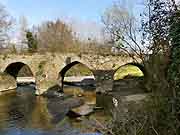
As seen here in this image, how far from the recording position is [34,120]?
15.4m

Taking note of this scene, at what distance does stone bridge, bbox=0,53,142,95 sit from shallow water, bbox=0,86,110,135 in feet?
13.3

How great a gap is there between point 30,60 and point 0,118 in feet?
35.6

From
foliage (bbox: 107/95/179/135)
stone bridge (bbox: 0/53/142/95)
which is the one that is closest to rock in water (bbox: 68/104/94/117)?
stone bridge (bbox: 0/53/142/95)

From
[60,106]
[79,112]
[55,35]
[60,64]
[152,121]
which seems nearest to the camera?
[152,121]

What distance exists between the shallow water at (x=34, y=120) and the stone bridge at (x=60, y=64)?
406cm

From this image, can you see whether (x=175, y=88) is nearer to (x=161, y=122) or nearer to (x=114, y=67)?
(x=161, y=122)

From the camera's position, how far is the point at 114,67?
25797mm

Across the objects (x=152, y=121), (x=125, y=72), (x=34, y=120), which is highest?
(x=152, y=121)

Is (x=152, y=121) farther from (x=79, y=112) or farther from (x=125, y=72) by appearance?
(x=125, y=72)

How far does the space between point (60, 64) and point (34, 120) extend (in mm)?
10563

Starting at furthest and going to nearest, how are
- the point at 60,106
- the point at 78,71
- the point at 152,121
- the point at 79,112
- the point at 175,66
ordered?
the point at 78,71 < the point at 60,106 < the point at 79,112 < the point at 152,121 < the point at 175,66

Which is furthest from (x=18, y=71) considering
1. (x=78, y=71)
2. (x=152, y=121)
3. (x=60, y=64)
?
(x=152, y=121)

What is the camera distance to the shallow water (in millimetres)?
12933

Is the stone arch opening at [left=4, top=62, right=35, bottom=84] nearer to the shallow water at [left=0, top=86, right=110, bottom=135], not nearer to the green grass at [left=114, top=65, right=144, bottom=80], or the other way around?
the shallow water at [left=0, top=86, right=110, bottom=135]
